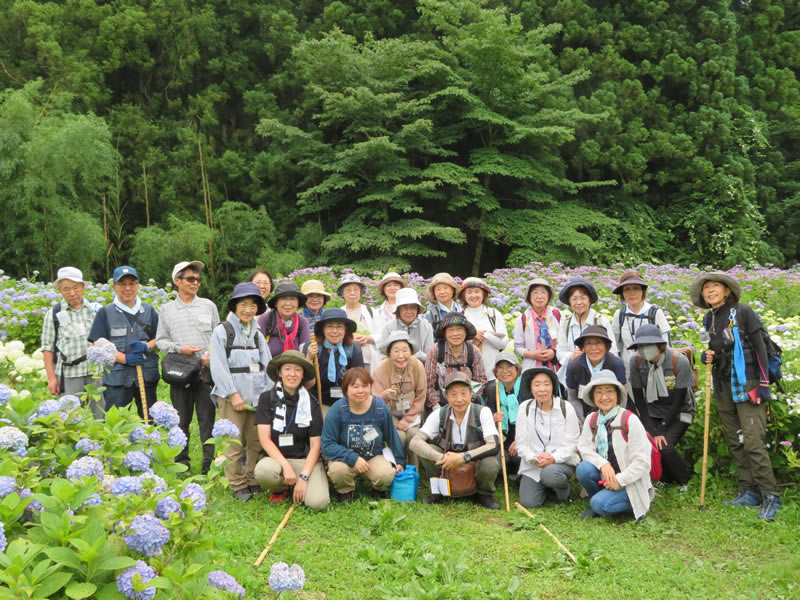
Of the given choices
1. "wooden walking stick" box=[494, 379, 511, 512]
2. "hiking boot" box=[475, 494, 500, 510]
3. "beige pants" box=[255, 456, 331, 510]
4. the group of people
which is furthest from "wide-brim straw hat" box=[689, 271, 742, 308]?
"beige pants" box=[255, 456, 331, 510]

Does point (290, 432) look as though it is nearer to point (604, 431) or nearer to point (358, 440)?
point (358, 440)

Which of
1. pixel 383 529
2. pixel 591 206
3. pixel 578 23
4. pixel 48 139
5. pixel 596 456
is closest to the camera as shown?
pixel 383 529

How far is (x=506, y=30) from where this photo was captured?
15.0 m

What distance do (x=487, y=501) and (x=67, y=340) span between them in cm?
353

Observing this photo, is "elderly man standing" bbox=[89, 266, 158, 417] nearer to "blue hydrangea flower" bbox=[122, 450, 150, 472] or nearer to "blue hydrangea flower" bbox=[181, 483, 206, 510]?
"blue hydrangea flower" bbox=[122, 450, 150, 472]

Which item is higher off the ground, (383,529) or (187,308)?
(187,308)

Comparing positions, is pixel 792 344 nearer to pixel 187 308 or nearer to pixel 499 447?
pixel 499 447

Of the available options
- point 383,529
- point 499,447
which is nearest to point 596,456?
point 499,447


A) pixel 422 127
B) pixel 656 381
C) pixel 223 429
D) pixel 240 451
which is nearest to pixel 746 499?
pixel 656 381

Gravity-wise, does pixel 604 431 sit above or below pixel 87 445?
below

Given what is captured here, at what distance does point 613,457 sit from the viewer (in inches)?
176

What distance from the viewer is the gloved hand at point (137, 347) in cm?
477

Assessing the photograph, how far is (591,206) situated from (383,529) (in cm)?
1454

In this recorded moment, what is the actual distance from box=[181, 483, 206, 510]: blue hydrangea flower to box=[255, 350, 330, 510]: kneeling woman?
8.73 ft
